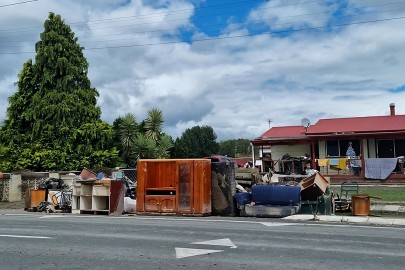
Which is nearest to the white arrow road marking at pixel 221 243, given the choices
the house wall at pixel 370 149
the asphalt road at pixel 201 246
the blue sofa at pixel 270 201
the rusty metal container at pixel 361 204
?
the asphalt road at pixel 201 246

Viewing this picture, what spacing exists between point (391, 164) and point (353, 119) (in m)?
6.80

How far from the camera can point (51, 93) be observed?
34156 mm

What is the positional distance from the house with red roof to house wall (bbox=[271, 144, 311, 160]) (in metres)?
0.23

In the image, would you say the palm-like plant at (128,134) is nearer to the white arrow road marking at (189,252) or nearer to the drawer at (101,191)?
the drawer at (101,191)

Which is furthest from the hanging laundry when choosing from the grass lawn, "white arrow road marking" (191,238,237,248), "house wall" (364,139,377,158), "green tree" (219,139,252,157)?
"green tree" (219,139,252,157)

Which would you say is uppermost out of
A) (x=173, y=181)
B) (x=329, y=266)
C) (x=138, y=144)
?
(x=138, y=144)

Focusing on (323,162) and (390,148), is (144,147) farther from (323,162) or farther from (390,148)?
(390,148)

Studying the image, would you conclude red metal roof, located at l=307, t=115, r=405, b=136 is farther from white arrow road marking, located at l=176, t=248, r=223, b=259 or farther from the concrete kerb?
white arrow road marking, located at l=176, t=248, r=223, b=259

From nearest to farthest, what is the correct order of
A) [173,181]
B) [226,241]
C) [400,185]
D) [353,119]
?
[226,241] → [173,181] → [400,185] → [353,119]

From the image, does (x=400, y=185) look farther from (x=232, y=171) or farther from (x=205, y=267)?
(x=205, y=267)

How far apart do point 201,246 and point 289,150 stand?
25.9m

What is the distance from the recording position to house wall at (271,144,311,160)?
34041 mm

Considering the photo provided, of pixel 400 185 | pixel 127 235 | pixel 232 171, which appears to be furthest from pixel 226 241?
pixel 400 185

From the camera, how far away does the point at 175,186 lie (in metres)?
16.8
